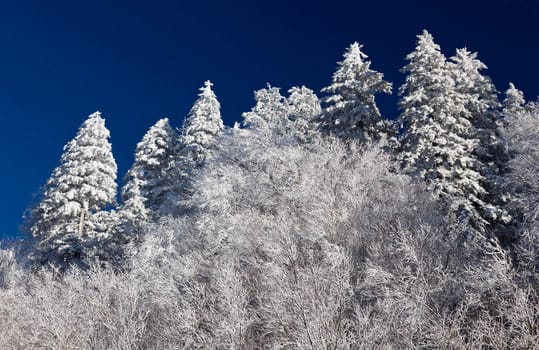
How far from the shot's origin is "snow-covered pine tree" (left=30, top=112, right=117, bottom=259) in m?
29.5

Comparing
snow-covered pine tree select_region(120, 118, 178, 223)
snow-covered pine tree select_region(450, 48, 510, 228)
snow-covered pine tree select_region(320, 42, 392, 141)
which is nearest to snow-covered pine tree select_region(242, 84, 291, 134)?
snow-covered pine tree select_region(320, 42, 392, 141)

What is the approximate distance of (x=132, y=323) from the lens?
1579 centimetres

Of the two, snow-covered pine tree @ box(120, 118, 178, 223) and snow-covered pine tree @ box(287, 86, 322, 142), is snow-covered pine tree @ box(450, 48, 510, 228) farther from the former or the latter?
snow-covered pine tree @ box(120, 118, 178, 223)

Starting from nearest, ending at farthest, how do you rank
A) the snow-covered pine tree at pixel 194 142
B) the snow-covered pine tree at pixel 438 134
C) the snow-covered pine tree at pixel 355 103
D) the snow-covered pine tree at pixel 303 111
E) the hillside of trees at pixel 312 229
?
the hillside of trees at pixel 312 229
the snow-covered pine tree at pixel 438 134
the snow-covered pine tree at pixel 355 103
the snow-covered pine tree at pixel 194 142
the snow-covered pine tree at pixel 303 111

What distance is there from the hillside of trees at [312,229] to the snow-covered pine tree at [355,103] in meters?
0.12

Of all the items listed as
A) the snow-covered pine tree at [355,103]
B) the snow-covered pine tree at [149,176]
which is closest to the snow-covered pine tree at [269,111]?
the snow-covered pine tree at [355,103]

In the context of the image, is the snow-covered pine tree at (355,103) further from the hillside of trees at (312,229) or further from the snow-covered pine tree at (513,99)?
the snow-covered pine tree at (513,99)

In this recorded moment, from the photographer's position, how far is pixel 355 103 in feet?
82.8

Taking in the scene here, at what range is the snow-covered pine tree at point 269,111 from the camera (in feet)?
95.1

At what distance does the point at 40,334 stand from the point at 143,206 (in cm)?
1323

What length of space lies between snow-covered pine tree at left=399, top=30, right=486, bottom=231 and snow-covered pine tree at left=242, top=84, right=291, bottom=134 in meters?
8.79

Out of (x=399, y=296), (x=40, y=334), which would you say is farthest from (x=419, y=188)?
(x=40, y=334)

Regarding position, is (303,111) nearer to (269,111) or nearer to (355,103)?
(269,111)

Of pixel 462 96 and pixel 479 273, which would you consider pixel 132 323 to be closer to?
pixel 479 273
